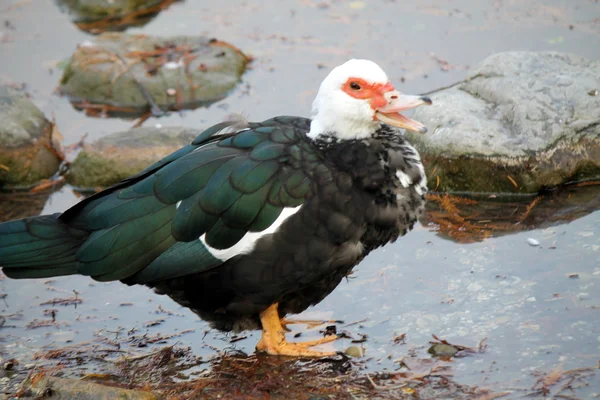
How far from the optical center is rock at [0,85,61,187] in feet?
22.0

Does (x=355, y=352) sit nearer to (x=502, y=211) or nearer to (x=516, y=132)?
(x=502, y=211)

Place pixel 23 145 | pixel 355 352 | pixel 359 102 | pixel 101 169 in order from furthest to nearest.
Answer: pixel 23 145 < pixel 101 169 < pixel 355 352 < pixel 359 102

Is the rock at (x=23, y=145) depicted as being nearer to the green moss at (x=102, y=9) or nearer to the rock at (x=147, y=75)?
the rock at (x=147, y=75)

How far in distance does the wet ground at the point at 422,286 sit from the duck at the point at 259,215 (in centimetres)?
49

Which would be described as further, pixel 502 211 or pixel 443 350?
pixel 502 211

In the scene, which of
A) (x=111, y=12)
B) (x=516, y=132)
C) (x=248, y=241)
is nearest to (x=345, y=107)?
(x=248, y=241)

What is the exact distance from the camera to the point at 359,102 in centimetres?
439

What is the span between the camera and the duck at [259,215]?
4.27m

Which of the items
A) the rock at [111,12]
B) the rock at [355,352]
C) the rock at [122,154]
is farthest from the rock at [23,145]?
the rock at [355,352]

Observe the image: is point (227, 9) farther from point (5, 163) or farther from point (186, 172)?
point (186, 172)

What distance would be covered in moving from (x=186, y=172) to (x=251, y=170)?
351mm

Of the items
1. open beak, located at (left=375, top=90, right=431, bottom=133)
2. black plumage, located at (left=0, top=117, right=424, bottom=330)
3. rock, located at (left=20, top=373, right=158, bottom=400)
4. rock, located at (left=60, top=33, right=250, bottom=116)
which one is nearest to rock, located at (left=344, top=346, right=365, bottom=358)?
black plumage, located at (left=0, top=117, right=424, bottom=330)

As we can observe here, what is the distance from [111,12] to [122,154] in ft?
11.8

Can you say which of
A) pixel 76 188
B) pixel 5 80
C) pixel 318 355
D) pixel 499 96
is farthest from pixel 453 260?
pixel 5 80
